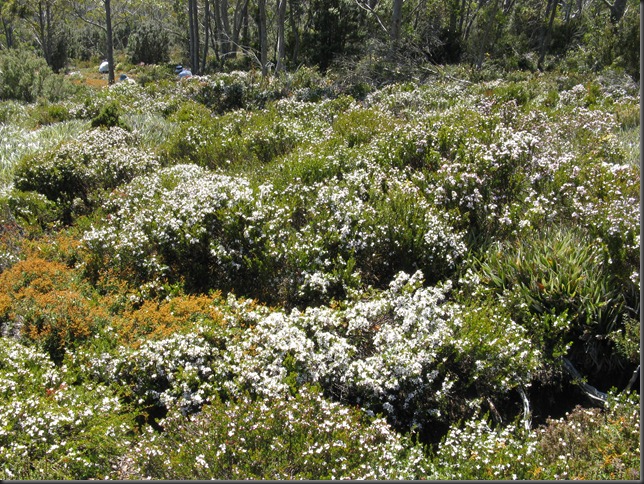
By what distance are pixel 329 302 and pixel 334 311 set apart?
2.08 feet

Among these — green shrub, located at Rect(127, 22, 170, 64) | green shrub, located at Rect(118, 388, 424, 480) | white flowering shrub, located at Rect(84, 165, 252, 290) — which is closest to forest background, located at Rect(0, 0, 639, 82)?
green shrub, located at Rect(127, 22, 170, 64)

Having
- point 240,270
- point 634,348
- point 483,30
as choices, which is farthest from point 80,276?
point 483,30

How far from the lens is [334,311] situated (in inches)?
196

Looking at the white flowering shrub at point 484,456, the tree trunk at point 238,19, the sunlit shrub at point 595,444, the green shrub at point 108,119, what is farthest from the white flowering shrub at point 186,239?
the tree trunk at point 238,19

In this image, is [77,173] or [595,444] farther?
[77,173]

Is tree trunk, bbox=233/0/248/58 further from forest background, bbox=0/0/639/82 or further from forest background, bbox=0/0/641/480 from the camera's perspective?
forest background, bbox=0/0/641/480

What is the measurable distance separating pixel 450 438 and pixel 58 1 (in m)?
32.9

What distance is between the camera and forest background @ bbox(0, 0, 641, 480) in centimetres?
365

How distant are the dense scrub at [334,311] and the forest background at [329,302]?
26 millimetres

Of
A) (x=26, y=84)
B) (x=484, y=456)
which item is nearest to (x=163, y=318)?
(x=484, y=456)

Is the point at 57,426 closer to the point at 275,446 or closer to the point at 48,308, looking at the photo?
the point at 275,446

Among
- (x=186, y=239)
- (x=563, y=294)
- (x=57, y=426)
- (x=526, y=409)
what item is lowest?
(x=526, y=409)

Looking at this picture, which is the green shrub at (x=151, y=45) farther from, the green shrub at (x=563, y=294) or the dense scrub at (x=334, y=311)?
the green shrub at (x=563, y=294)

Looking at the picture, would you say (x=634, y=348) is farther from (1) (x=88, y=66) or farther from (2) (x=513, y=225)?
(1) (x=88, y=66)
